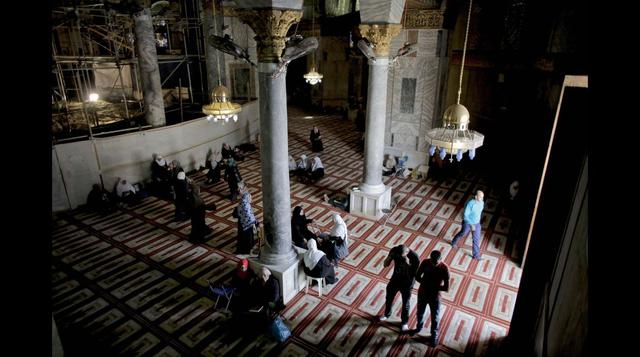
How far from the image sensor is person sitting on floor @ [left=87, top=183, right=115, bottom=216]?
8.71 metres

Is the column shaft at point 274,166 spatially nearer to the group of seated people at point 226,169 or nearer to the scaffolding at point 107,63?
the group of seated people at point 226,169

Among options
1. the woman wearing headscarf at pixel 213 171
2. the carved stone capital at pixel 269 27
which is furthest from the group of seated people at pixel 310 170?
the carved stone capital at pixel 269 27

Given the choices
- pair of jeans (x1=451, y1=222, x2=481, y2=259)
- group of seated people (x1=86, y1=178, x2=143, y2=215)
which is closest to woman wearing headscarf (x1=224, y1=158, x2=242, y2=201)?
group of seated people (x1=86, y1=178, x2=143, y2=215)

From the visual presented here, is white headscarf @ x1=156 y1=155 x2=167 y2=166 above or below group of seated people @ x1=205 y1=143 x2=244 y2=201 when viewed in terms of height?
above

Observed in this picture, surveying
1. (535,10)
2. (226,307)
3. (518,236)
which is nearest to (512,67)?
(535,10)

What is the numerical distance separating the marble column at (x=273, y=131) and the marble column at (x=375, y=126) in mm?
2976

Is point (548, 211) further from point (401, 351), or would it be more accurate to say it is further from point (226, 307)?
point (226, 307)

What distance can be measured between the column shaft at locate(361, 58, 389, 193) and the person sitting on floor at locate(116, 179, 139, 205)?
18.1 feet

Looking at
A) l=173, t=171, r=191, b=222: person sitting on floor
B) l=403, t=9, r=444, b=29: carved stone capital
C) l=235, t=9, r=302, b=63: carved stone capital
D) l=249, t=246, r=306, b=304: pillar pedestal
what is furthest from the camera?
l=403, t=9, r=444, b=29: carved stone capital

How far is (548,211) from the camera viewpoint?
12.9ft

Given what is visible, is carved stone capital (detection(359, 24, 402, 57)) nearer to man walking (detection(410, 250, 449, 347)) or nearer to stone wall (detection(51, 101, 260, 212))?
man walking (detection(410, 250, 449, 347))

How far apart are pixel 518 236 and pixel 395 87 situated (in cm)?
545

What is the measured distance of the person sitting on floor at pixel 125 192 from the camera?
9141mm

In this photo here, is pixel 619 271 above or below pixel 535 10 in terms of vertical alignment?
below
